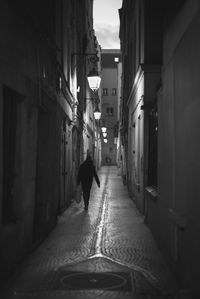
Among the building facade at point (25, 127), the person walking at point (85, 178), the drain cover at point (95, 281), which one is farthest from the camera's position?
the person walking at point (85, 178)

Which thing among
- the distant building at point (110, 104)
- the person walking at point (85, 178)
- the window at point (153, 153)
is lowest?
the person walking at point (85, 178)

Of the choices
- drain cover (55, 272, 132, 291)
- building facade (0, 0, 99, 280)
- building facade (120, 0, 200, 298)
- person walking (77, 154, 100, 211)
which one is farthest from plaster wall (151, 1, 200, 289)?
person walking (77, 154, 100, 211)

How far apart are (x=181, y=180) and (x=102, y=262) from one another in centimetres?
223

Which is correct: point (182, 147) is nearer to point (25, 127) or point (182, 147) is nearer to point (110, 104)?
point (25, 127)

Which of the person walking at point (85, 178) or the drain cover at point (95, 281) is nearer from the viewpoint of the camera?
the drain cover at point (95, 281)

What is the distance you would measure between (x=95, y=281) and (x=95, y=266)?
3.04 ft

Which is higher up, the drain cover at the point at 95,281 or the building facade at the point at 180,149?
the building facade at the point at 180,149

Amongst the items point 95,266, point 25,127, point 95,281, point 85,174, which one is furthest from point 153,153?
point 95,281

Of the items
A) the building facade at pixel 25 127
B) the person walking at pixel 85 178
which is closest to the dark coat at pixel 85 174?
the person walking at pixel 85 178

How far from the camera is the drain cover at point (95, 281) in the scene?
6.35 m

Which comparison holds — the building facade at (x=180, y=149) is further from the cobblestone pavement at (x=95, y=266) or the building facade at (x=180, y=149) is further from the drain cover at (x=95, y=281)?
the drain cover at (x=95, y=281)

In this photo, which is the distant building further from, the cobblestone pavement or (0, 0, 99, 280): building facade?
the cobblestone pavement

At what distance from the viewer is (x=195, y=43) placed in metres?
5.53

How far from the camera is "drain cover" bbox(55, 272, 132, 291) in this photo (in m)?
6.35
